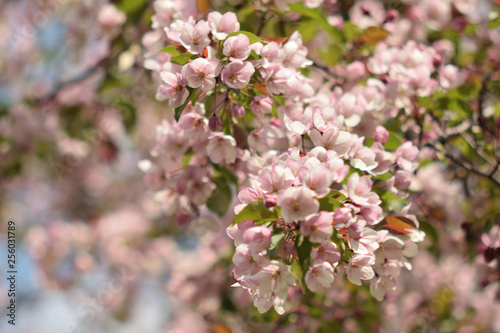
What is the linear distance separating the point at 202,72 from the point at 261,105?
0.51 ft

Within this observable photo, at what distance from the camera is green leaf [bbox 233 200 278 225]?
2.69 feet

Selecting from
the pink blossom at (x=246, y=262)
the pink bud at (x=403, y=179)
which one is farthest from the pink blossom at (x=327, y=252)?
the pink bud at (x=403, y=179)

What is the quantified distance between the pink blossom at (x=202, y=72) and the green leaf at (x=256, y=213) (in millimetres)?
298

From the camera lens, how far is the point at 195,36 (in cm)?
98

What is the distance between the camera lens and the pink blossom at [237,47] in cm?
93

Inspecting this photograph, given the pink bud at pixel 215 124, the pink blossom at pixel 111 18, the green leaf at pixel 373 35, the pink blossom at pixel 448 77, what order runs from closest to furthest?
the pink bud at pixel 215 124 → the pink blossom at pixel 448 77 → the green leaf at pixel 373 35 → the pink blossom at pixel 111 18

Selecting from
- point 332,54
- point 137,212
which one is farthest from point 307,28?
point 137,212

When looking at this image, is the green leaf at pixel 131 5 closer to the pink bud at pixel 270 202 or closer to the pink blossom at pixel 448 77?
the pink blossom at pixel 448 77

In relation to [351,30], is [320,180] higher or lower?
higher

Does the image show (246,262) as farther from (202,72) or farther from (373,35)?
(373,35)

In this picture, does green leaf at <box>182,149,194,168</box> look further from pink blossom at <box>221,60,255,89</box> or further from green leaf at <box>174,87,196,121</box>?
pink blossom at <box>221,60,255,89</box>

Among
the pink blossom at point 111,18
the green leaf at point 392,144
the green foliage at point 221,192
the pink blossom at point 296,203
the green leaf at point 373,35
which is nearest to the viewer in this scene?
the pink blossom at point 296,203

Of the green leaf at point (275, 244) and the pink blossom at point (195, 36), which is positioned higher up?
the pink blossom at point (195, 36)

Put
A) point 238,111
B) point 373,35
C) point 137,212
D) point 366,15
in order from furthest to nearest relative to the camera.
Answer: point 137,212, point 366,15, point 373,35, point 238,111
